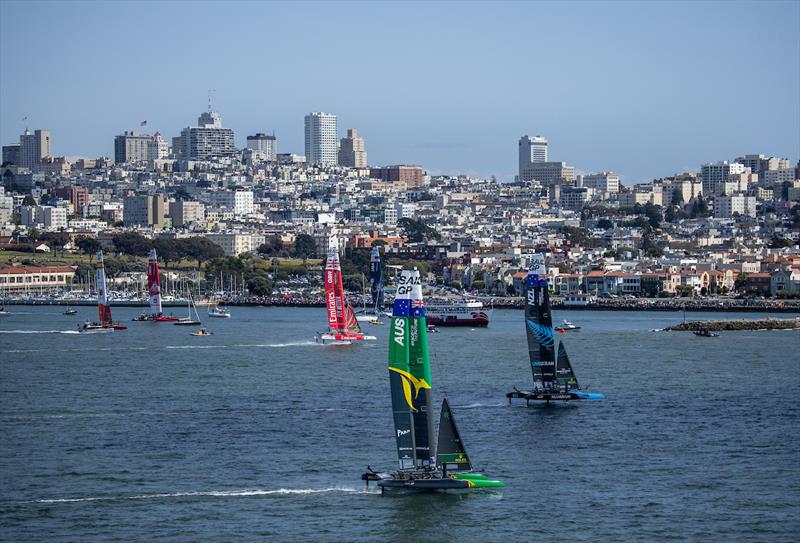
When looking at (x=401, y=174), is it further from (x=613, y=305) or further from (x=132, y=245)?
(x=613, y=305)

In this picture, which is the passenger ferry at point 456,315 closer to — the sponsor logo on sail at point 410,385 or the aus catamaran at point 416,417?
the aus catamaran at point 416,417

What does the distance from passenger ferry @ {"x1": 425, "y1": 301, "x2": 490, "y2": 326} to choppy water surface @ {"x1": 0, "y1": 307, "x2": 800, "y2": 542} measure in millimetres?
18287

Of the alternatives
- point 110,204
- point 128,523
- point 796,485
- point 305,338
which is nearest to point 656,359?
point 305,338

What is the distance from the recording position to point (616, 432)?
997 inches

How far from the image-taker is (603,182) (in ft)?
578

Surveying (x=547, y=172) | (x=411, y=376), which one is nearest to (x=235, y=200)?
(x=547, y=172)

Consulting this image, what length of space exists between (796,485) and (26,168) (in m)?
180

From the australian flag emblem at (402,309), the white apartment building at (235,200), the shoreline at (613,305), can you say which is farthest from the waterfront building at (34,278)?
the australian flag emblem at (402,309)

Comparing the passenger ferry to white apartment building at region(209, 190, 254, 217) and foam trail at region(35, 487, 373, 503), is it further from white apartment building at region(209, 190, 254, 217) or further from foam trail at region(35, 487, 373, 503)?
white apartment building at region(209, 190, 254, 217)

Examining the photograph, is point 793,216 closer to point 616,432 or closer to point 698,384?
point 698,384

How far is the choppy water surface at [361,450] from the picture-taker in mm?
18641

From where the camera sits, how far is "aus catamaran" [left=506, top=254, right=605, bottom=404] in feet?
95.5

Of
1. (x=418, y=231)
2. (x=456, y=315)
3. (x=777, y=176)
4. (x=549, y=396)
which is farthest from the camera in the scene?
(x=777, y=176)

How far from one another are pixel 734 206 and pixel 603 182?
30620 millimetres
